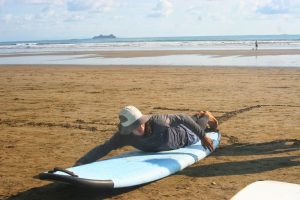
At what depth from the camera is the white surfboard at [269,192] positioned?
13.2 feet

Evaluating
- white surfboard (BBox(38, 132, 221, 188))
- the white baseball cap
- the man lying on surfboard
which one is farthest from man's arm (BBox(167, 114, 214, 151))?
the white baseball cap

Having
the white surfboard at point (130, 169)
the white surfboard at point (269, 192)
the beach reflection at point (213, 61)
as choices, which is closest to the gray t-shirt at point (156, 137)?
the white surfboard at point (130, 169)

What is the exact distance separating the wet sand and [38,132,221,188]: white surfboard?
0.16 metres

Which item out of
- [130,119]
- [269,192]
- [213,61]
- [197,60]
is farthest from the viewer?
[197,60]

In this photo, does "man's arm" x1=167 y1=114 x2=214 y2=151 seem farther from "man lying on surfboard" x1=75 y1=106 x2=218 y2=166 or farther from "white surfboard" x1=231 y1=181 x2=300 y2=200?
"white surfboard" x1=231 y1=181 x2=300 y2=200

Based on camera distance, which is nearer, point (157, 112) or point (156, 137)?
point (156, 137)

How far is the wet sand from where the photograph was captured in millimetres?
5516

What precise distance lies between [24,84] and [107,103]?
6.75 metres

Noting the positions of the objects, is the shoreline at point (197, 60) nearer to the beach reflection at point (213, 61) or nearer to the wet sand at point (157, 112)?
the beach reflection at point (213, 61)

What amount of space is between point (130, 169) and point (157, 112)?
5188mm

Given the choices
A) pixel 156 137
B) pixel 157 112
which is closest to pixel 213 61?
pixel 157 112

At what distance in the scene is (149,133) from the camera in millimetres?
6145

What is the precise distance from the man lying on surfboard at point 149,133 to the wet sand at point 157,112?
0.47m

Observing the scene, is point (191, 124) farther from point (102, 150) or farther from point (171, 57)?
point (171, 57)
